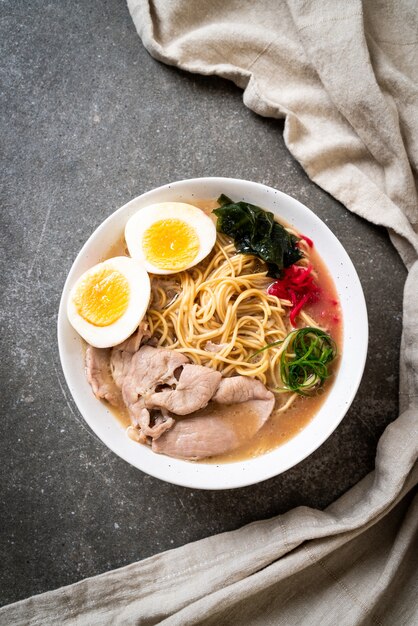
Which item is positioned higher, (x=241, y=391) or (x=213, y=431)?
(x=241, y=391)

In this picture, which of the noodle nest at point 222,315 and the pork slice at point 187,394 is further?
the noodle nest at point 222,315

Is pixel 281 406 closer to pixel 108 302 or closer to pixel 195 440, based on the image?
pixel 195 440

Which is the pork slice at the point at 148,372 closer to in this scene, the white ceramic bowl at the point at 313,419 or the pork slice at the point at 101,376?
the pork slice at the point at 101,376

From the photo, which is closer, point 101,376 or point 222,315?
point 101,376

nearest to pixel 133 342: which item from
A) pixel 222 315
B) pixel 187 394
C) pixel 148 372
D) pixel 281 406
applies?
pixel 148 372

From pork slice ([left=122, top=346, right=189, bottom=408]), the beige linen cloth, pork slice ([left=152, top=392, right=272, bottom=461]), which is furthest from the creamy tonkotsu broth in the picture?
the beige linen cloth

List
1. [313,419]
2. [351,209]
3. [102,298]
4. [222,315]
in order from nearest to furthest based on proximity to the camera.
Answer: [102,298]
[313,419]
[222,315]
[351,209]

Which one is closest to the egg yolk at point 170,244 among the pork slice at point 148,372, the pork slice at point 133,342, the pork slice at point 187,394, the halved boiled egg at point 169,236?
the halved boiled egg at point 169,236
